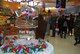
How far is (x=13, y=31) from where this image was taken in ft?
37.5

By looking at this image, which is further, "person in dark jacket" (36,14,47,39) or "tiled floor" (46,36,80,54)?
"person in dark jacket" (36,14,47,39)

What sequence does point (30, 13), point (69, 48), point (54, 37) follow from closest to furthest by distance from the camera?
point (69, 48) → point (54, 37) → point (30, 13)

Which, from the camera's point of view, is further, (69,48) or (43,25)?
(43,25)

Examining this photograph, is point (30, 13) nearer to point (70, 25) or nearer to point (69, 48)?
point (70, 25)

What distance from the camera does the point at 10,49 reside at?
563 cm

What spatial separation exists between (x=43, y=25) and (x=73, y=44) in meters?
1.87

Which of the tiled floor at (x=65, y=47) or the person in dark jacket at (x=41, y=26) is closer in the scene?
the tiled floor at (x=65, y=47)

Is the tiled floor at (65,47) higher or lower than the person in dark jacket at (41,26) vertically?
lower

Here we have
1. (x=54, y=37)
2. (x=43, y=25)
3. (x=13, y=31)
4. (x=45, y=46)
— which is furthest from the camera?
(x=54, y=37)

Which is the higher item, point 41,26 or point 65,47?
point 41,26

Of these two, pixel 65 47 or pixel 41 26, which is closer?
pixel 65 47

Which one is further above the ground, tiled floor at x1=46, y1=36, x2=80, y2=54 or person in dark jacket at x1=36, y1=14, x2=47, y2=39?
person in dark jacket at x1=36, y1=14, x2=47, y2=39

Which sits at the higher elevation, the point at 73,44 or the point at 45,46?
the point at 45,46

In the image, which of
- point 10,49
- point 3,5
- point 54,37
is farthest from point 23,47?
point 3,5
